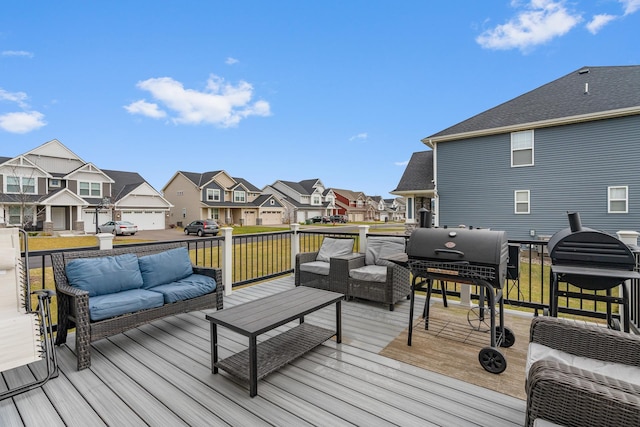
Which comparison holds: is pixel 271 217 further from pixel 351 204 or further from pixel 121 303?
pixel 121 303

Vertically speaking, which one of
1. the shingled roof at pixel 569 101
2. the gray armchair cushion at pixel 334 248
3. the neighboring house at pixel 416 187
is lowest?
the gray armchair cushion at pixel 334 248

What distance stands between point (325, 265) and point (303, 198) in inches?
1296

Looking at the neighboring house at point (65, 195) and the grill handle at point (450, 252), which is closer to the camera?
the grill handle at point (450, 252)

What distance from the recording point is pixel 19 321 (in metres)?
2.09

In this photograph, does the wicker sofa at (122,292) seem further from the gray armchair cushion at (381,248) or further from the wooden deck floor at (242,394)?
the gray armchair cushion at (381,248)

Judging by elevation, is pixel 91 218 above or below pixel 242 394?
above

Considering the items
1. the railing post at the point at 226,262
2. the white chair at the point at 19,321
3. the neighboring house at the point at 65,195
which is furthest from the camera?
the neighboring house at the point at 65,195

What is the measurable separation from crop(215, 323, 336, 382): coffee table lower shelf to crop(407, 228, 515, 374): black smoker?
3.11ft

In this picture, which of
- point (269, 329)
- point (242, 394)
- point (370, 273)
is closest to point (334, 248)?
point (370, 273)

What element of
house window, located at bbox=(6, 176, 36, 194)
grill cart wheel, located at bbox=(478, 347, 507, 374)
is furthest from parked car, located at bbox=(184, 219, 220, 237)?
grill cart wheel, located at bbox=(478, 347, 507, 374)

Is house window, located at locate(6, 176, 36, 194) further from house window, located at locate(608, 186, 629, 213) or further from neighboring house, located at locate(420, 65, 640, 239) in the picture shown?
house window, located at locate(608, 186, 629, 213)

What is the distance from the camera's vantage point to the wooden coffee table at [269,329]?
205cm

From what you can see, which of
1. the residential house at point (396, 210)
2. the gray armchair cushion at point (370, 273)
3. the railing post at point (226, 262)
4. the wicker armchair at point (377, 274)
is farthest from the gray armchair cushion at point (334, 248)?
the residential house at point (396, 210)

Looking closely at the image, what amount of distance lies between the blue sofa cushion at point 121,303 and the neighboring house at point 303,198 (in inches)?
1228
